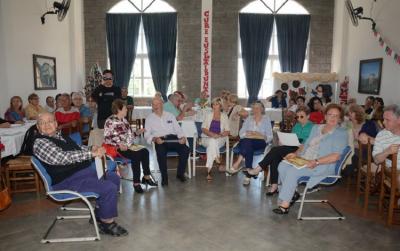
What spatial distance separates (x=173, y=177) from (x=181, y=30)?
268 inches

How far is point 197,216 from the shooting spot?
145 inches

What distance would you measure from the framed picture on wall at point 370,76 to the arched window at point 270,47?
8.30 ft

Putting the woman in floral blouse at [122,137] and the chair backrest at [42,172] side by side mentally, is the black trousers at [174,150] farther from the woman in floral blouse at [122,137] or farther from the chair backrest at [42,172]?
the chair backrest at [42,172]

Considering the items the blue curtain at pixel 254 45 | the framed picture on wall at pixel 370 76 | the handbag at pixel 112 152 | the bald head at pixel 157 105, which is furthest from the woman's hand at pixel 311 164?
the blue curtain at pixel 254 45

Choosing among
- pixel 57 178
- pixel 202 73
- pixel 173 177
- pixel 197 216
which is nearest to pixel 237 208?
pixel 197 216

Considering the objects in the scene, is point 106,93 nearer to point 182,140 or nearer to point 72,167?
point 182,140

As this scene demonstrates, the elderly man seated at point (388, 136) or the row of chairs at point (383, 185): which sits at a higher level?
the elderly man seated at point (388, 136)

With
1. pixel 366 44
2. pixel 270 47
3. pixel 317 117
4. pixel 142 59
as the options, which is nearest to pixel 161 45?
pixel 142 59

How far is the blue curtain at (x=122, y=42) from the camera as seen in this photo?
35.7 feet

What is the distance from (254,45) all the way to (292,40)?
1.19 meters

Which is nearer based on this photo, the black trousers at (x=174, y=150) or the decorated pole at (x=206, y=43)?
the black trousers at (x=174, y=150)

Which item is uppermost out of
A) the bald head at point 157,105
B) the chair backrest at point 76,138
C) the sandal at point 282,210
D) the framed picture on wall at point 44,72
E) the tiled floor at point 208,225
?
the framed picture on wall at point 44,72

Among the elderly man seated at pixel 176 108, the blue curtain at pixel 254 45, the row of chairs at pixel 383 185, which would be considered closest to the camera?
the row of chairs at pixel 383 185

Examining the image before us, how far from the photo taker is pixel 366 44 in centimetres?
865
